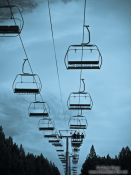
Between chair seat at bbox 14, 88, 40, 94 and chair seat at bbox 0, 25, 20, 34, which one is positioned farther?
chair seat at bbox 14, 88, 40, 94

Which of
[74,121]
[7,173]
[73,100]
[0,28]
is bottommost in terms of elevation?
[0,28]

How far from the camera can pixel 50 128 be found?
36.6m

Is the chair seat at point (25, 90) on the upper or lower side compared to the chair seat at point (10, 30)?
upper

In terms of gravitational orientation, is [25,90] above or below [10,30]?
above

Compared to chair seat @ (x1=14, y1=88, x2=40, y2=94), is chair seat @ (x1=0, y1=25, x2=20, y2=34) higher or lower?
chair seat @ (x1=14, y1=88, x2=40, y2=94)

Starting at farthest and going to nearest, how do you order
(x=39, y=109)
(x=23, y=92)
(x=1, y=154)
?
(x=1, y=154) < (x=39, y=109) < (x=23, y=92)

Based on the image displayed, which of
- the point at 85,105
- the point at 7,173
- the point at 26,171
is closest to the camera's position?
the point at 85,105

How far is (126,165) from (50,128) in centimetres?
7070

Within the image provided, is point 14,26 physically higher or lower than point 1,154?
lower

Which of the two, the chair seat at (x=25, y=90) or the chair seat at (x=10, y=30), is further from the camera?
the chair seat at (x=25, y=90)

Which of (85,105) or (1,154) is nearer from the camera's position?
(85,105)

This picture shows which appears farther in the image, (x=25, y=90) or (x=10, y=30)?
(x=25, y=90)

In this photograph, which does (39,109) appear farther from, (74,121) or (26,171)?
(26,171)

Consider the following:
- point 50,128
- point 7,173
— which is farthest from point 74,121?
point 7,173
